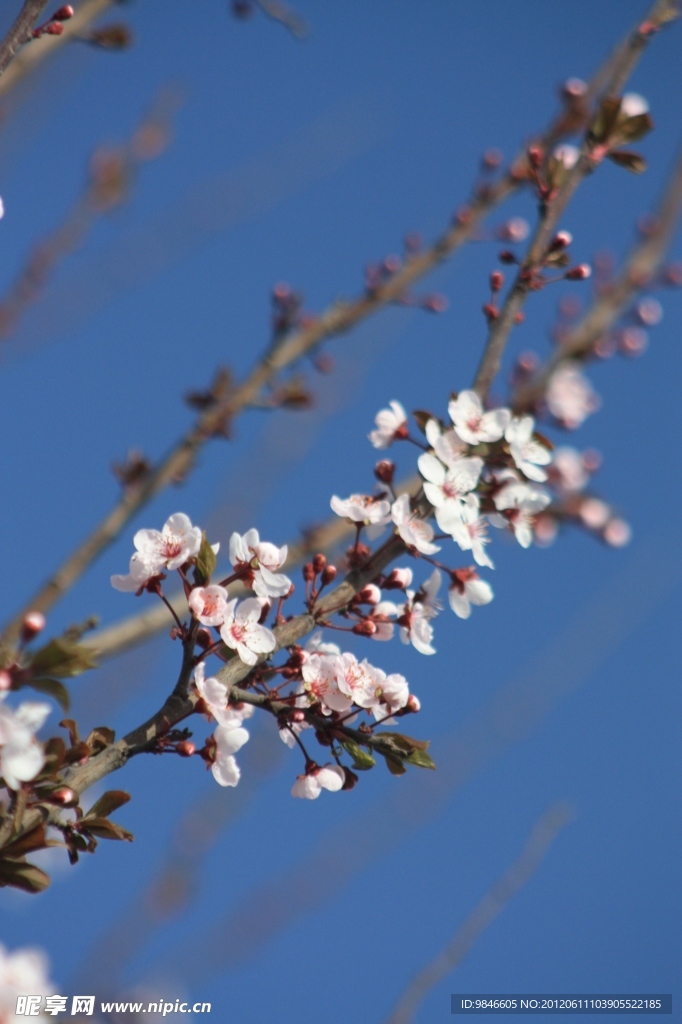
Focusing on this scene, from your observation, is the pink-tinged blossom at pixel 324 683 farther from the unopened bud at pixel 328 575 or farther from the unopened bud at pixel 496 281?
the unopened bud at pixel 496 281

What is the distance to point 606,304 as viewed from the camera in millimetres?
3492

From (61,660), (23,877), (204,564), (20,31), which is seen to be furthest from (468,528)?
(20,31)

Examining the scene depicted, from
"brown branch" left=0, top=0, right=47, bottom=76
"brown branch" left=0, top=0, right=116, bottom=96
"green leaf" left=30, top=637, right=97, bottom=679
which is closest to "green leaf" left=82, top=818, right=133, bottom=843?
"green leaf" left=30, top=637, right=97, bottom=679

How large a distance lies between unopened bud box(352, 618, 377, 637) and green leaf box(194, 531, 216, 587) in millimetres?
286

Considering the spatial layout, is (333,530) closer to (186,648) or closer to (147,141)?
(186,648)

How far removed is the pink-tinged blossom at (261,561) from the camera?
1.49 meters

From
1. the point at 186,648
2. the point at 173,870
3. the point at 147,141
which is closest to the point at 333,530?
the point at 173,870

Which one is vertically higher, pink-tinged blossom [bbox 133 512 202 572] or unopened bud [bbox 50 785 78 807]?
pink-tinged blossom [bbox 133 512 202 572]

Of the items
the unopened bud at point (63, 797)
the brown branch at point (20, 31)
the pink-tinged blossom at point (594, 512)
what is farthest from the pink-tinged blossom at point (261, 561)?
the pink-tinged blossom at point (594, 512)

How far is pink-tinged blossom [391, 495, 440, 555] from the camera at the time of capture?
1.54 metres

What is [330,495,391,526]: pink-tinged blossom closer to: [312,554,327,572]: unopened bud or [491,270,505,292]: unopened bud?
[312,554,327,572]: unopened bud

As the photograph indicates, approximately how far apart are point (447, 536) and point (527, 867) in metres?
1.18

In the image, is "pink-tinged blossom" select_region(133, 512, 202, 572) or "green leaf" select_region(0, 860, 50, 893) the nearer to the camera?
"green leaf" select_region(0, 860, 50, 893)

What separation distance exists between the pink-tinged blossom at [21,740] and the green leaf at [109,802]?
227 millimetres
